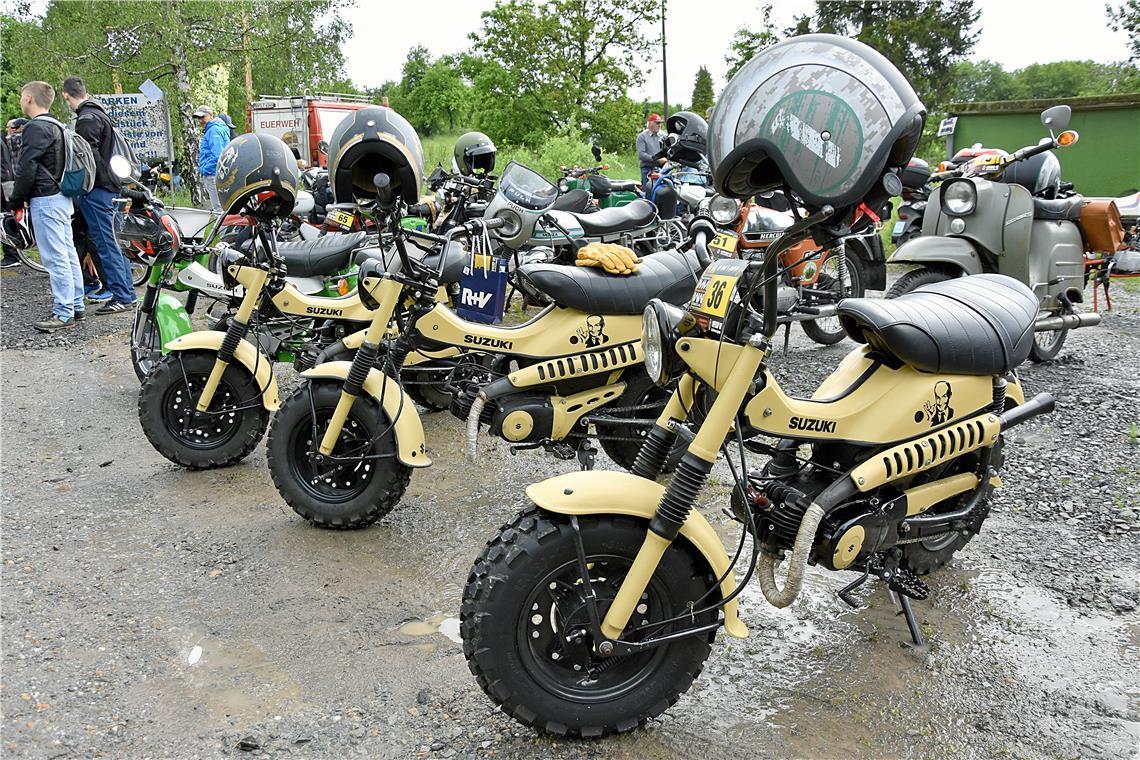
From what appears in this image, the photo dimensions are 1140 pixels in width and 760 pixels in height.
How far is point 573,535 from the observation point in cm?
249

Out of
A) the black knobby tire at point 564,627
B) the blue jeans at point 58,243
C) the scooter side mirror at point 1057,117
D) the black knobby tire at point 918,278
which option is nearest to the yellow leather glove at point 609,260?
the black knobby tire at point 564,627

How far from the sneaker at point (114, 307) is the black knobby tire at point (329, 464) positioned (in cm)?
607

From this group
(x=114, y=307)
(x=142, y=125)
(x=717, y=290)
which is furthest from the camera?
(x=142, y=125)

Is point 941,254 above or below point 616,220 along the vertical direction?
below

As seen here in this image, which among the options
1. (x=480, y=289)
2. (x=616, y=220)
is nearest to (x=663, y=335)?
(x=480, y=289)

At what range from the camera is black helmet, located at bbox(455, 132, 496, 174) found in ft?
23.3

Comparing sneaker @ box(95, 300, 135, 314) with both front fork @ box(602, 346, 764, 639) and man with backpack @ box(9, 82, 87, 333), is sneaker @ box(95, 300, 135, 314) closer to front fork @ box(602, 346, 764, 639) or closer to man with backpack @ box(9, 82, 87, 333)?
man with backpack @ box(9, 82, 87, 333)

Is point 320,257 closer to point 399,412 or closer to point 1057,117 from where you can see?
point 399,412

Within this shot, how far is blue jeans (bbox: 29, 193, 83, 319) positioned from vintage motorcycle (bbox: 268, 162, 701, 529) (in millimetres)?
5668

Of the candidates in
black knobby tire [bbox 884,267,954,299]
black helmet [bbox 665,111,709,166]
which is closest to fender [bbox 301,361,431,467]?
black knobby tire [bbox 884,267,954,299]

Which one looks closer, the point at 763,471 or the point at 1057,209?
the point at 763,471

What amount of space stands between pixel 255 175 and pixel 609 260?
6.02 ft

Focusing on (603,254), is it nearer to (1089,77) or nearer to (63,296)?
(63,296)

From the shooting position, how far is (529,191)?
256 inches
